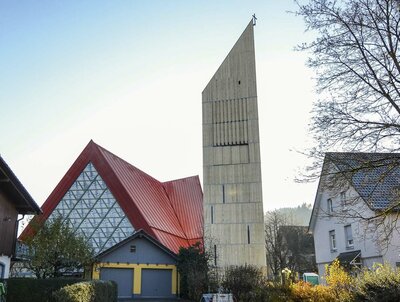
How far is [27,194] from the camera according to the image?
18.4m

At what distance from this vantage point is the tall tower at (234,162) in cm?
2931

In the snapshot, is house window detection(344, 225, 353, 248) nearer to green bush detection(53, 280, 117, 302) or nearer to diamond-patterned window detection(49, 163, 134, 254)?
green bush detection(53, 280, 117, 302)

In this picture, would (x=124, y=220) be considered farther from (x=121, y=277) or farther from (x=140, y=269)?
(x=121, y=277)

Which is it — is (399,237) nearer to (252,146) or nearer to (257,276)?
(257,276)

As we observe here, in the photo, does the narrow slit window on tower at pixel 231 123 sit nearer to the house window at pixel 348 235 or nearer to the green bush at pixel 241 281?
the house window at pixel 348 235

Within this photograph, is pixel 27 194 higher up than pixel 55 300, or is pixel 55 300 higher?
pixel 27 194

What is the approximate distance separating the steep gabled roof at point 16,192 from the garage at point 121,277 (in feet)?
19.7

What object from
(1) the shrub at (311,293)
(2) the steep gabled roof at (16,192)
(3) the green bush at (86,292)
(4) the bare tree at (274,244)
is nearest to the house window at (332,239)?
(1) the shrub at (311,293)

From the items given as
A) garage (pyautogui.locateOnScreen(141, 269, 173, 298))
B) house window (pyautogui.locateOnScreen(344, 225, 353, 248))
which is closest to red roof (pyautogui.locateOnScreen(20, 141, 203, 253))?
garage (pyautogui.locateOnScreen(141, 269, 173, 298))

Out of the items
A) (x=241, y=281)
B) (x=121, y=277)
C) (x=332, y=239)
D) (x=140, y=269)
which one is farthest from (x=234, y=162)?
(x=241, y=281)

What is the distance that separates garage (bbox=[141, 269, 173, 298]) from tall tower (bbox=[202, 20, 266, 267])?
A: 485 cm

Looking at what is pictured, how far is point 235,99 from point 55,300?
2216 cm

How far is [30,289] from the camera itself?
15.5m

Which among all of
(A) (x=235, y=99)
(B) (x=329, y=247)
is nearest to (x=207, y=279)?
(B) (x=329, y=247)
